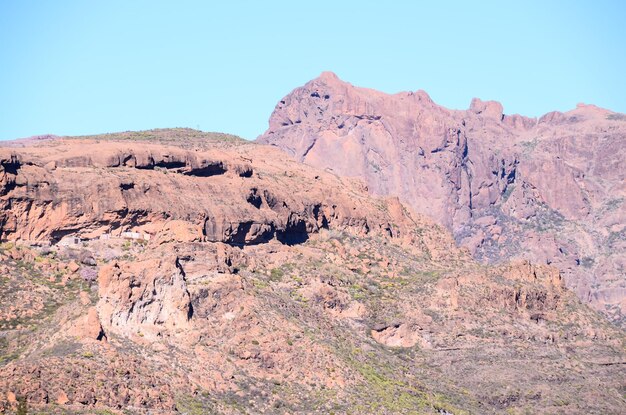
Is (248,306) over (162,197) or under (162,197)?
under

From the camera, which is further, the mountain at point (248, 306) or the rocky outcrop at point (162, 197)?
the rocky outcrop at point (162, 197)

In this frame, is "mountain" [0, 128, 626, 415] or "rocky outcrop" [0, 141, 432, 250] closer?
"mountain" [0, 128, 626, 415]

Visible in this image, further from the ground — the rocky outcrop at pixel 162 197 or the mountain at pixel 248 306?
the rocky outcrop at pixel 162 197

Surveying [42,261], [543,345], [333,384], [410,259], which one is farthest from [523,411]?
[42,261]

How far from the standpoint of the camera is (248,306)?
115 meters

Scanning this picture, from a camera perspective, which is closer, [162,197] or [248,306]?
[248,306]

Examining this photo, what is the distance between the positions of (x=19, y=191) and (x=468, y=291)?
4160 cm

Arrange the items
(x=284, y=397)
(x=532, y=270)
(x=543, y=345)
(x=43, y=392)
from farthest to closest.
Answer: (x=532, y=270) → (x=543, y=345) → (x=284, y=397) → (x=43, y=392)

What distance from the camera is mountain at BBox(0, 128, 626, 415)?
10369 cm

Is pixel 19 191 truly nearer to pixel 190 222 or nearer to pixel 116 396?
pixel 190 222

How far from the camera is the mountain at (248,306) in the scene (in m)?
104

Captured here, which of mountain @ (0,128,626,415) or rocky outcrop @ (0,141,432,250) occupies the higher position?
rocky outcrop @ (0,141,432,250)

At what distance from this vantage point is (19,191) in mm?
119562

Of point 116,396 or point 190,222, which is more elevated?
point 190,222
